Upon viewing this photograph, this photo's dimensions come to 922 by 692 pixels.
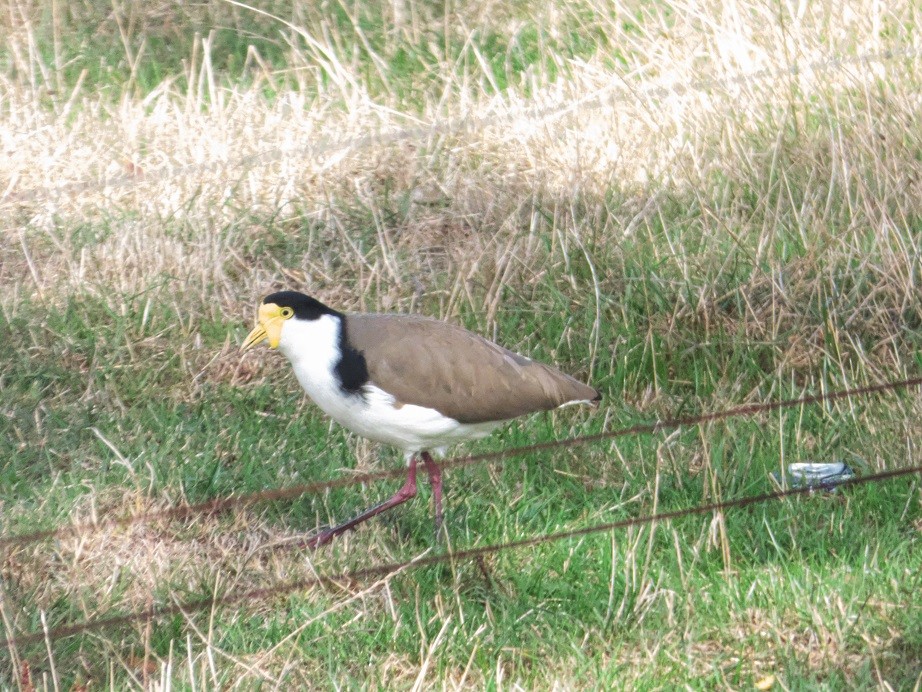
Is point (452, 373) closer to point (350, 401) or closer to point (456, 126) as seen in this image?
point (350, 401)

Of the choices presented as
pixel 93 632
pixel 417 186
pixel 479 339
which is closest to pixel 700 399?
pixel 479 339

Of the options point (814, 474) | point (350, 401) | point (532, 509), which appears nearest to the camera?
point (350, 401)

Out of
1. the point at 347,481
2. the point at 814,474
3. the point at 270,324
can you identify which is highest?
the point at 347,481

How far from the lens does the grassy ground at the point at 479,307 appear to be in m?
3.88

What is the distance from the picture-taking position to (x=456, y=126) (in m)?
6.62

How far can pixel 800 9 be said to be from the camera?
22.5 feet

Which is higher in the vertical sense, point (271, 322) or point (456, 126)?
point (456, 126)

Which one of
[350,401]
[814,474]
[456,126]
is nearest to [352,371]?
[350,401]

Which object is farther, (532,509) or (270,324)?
(532,509)

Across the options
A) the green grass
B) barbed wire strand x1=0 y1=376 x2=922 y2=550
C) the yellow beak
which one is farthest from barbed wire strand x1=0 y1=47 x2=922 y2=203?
barbed wire strand x1=0 y1=376 x2=922 y2=550

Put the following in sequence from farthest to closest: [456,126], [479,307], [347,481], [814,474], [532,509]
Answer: [456,126] → [479,307] → [814,474] → [532,509] → [347,481]

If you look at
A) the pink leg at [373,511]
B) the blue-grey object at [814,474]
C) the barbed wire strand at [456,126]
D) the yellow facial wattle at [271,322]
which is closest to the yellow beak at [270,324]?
the yellow facial wattle at [271,322]

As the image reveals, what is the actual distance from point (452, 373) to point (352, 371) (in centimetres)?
35

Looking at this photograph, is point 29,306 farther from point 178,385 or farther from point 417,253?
point 417,253
